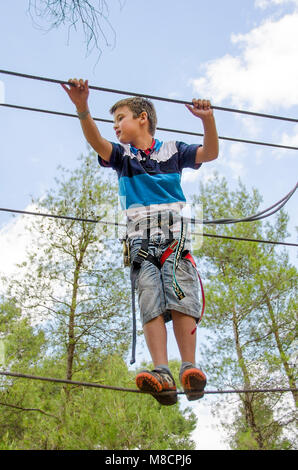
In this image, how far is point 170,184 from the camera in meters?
1.97

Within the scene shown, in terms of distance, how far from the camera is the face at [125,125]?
81.7 inches

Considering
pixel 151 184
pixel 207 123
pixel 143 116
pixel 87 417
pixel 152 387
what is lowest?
pixel 152 387

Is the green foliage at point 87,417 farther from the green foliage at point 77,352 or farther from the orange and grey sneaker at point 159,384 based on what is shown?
the orange and grey sneaker at point 159,384

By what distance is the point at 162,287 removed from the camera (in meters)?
1.80

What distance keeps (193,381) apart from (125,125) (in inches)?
48.9

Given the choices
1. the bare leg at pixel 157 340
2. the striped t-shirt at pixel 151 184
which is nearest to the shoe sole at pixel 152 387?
the bare leg at pixel 157 340

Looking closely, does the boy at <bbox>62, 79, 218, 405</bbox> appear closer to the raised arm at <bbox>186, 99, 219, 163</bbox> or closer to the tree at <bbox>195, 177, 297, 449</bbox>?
the raised arm at <bbox>186, 99, 219, 163</bbox>

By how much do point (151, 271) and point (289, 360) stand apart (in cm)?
850

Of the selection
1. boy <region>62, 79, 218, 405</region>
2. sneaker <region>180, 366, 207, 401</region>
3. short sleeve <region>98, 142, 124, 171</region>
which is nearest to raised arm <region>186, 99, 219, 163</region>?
boy <region>62, 79, 218, 405</region>

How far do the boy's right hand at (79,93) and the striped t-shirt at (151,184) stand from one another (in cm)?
26

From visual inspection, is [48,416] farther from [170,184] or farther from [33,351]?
[170,184]

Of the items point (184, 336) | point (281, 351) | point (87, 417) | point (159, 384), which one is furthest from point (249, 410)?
point (159, 384)

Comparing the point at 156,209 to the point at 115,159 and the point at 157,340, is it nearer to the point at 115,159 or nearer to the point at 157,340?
the point at 115,159
